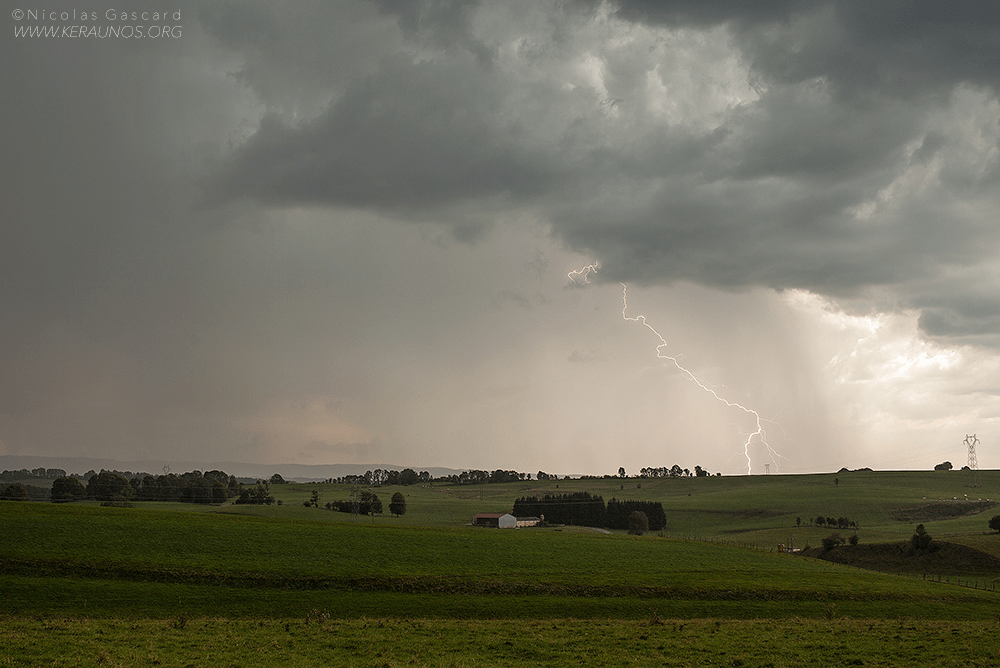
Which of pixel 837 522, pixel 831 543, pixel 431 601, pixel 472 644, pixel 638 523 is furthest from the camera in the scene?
pixel 638 523

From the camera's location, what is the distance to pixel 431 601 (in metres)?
47.2

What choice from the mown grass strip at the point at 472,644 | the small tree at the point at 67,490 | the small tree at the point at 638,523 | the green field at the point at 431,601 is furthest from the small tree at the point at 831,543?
the small tree at the point at 67,490

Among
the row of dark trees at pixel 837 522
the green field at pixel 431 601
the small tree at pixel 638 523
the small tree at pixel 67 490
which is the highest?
the green field at pixel 431 601

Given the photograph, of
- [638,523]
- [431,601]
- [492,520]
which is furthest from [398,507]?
[431,601]

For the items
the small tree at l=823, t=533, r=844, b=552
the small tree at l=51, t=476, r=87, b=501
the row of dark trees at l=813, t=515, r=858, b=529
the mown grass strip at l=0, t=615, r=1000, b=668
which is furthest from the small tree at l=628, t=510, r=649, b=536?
the small tree at l=51, t=476, r=87, b=501

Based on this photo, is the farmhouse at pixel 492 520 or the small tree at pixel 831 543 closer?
the small tree at pixel 831 543

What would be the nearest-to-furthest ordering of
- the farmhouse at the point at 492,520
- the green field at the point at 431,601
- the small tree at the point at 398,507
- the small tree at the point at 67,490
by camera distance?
the green field at the point at 431,601
the farmhouse at the point at 492,520
the small tree at the point at 398,507
the small tree at the point at 67,490

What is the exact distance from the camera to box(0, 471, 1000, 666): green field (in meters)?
29.8

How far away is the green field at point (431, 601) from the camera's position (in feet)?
97.7

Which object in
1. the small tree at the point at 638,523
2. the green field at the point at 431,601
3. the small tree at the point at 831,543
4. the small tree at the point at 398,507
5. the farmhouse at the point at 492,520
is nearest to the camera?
the green field at the point at 431,601

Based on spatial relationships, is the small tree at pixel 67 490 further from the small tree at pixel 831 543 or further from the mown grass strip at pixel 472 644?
the small tree at pixel 831 543

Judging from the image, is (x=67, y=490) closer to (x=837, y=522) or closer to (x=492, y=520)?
(x=492, y=520)

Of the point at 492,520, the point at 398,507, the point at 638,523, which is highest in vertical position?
the point at 398,507

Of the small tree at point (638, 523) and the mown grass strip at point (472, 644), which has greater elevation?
the mown grass strip at point (472, 644)
